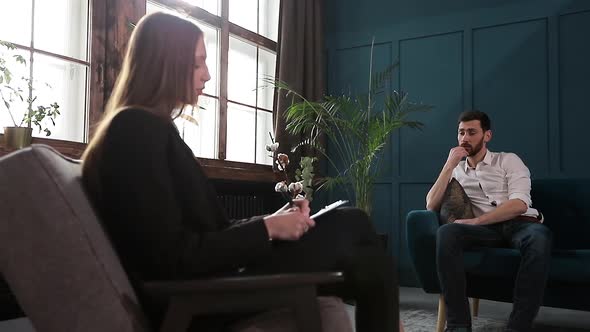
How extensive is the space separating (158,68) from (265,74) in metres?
3.63

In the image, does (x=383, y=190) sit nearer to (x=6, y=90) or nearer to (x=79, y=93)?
(x=79, y=93)

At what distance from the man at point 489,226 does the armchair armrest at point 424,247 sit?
4.5 inches

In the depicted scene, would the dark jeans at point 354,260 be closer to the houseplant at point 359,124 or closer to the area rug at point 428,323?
the area rug at point 428,323

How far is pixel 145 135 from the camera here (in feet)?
3.65

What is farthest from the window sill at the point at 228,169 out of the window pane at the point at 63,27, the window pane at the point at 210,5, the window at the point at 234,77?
the window pane at the point at 210,5

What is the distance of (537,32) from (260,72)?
204 centimetres

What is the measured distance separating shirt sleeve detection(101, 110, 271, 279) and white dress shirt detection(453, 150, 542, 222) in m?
2.28

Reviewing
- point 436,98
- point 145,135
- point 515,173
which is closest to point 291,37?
point 436,98

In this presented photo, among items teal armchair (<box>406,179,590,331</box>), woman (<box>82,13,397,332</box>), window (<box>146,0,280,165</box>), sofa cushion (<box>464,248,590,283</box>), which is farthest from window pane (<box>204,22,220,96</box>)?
woman (<box>82,13,397,332</box>)

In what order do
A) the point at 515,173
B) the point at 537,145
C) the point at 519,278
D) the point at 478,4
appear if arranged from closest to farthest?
the point at 519,278
the point at 515,173
the point at 537,145
the point at 478,4

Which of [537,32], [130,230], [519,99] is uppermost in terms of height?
[537,32]

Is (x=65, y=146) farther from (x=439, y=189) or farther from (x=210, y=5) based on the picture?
(x=439, y=189)

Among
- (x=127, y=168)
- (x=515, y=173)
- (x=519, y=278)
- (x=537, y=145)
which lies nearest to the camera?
(x=127, y=168)

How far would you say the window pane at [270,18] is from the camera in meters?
4.85
